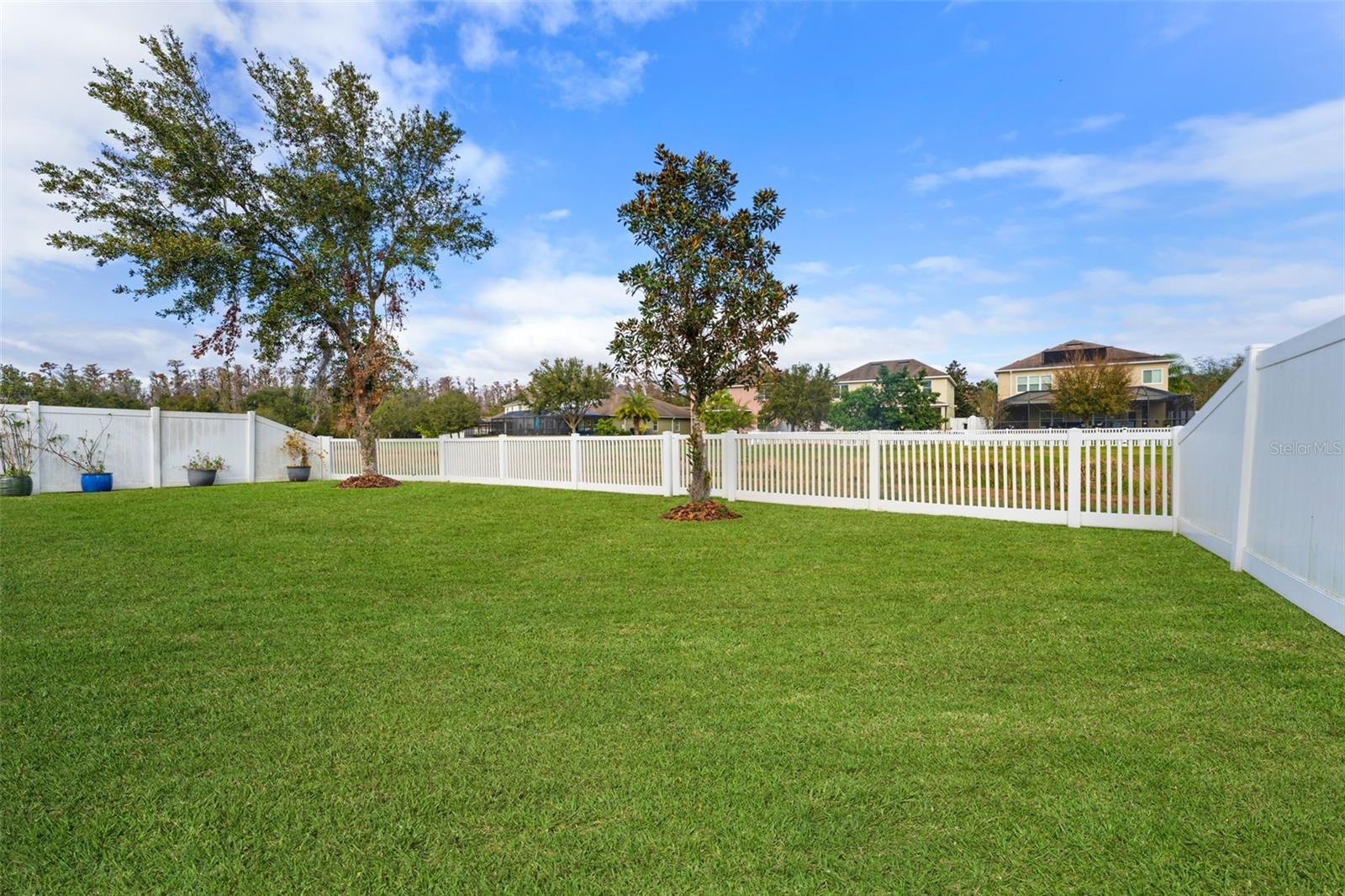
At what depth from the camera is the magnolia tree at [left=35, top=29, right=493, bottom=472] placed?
13367 mm

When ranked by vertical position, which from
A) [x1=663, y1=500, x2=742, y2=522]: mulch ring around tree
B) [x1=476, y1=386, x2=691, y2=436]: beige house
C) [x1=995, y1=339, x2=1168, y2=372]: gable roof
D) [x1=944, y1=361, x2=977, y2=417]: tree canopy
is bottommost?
[x1=663, y1=500, x2=742, y2=522]: mulch ring around tree

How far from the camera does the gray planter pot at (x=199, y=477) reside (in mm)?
15000

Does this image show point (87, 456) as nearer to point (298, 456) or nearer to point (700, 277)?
point (298, 456)

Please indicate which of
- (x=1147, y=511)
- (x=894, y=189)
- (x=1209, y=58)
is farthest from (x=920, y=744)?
(x=894, y=189)

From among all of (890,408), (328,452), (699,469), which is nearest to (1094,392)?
(890,408)

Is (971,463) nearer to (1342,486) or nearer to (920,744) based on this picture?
(1342,486)

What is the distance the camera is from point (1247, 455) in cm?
482

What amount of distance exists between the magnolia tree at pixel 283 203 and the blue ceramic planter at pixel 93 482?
3174 millimetres

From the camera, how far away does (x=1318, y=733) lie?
2.29 meters

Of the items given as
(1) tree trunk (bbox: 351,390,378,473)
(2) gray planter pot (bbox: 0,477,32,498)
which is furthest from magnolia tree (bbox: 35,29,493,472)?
(2) gray planter pot (bbox: 0,477,32,498)

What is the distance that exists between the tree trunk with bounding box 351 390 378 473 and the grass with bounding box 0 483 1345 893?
35.4 feet

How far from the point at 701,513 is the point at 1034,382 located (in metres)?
43.0

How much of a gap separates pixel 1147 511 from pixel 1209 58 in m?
5.38

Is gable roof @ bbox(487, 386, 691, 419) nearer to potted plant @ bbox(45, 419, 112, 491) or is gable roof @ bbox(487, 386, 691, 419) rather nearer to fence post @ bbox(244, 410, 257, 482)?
fence post @ bbox(244, 410, 257, 482)
